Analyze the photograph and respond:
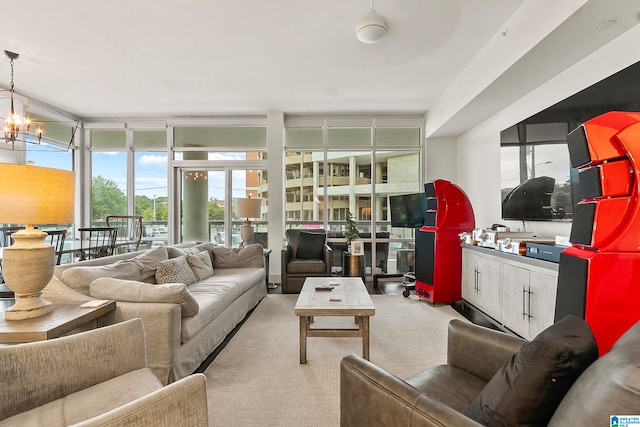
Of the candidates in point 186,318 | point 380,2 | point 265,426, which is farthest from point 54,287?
point 380,2

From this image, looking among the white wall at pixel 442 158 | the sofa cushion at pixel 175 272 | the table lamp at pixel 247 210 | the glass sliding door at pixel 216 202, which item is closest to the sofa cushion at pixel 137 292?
the sofa cushion at pixel 175 272

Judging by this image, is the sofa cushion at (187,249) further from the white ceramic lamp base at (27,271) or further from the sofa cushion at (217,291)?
the white ceramic lamp base at (27,271)

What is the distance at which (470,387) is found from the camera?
133 cm

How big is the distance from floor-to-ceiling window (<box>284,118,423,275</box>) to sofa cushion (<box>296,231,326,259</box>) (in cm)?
83

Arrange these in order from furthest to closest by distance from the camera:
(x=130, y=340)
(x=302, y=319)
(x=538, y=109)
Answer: (x=538, y=109) < (x=302, y=319) < (x=130, y=340)

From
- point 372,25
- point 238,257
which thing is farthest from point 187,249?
point 372,25

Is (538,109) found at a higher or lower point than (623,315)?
higher

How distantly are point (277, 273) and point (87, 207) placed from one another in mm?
4026

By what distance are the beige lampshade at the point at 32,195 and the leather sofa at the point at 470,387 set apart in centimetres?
167

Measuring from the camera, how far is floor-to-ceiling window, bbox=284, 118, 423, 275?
231 inches

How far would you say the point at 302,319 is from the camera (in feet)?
8.10

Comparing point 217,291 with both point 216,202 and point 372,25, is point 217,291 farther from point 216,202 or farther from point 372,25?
point 216,202

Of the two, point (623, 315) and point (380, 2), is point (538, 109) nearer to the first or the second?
point (380, 2)

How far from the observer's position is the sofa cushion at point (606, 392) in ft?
1.95
